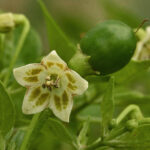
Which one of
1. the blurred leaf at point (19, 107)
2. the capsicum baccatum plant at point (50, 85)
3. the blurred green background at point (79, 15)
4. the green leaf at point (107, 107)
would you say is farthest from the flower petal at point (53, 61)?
the blurred green background at point (79, 15)

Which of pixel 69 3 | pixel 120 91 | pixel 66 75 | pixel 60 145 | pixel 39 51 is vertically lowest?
pixel 69 3

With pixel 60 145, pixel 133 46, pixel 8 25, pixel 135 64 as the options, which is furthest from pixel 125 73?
pixel 60 145

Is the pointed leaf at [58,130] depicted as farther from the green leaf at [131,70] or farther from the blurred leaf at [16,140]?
the green leaf at [131,70]

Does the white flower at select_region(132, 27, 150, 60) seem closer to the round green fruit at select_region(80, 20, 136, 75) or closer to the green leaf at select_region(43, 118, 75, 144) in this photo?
the round green fruit at select_region(80, 20, 136, 75)

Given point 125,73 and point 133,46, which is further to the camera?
point 125,73

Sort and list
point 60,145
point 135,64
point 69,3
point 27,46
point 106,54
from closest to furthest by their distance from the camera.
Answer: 1. point 106,54
2. point 135,64
3. point 27,46
4. point 60,145
5. point 69,3

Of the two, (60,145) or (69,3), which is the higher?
(60,145)

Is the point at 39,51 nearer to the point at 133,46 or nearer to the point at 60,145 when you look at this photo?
the point at 60,145

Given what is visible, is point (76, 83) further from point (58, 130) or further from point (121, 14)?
point (121, 14)
